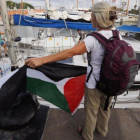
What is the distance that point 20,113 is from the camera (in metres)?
2.46

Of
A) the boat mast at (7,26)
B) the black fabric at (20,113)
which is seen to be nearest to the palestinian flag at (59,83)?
the black fabric at (20,113)

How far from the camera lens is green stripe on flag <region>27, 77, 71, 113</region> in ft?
7.77

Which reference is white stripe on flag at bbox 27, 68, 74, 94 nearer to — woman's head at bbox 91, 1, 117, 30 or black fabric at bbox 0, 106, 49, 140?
black fabric at bbox 0, 106, 49, 140

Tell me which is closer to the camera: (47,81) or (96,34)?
(96,34)

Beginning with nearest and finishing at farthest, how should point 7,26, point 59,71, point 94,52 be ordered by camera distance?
point 94,52, point 59,71, point 7,26

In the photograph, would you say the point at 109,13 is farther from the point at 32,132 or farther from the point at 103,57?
the point at 32,132

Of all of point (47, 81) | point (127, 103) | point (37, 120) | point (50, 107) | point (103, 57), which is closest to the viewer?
point (103, 57)

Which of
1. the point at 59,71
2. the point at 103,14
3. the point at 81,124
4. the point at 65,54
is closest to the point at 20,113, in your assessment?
the point at 59,71

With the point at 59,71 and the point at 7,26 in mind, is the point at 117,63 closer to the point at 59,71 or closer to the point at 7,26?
the point at 59,71

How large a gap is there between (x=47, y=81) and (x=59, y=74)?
0.82ft

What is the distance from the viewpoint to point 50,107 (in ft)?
11.0

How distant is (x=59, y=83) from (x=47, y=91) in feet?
0.86

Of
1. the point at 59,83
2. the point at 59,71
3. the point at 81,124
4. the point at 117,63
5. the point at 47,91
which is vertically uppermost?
the point at 117,63

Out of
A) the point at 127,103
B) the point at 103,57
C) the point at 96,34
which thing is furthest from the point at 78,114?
the point at 96,34
